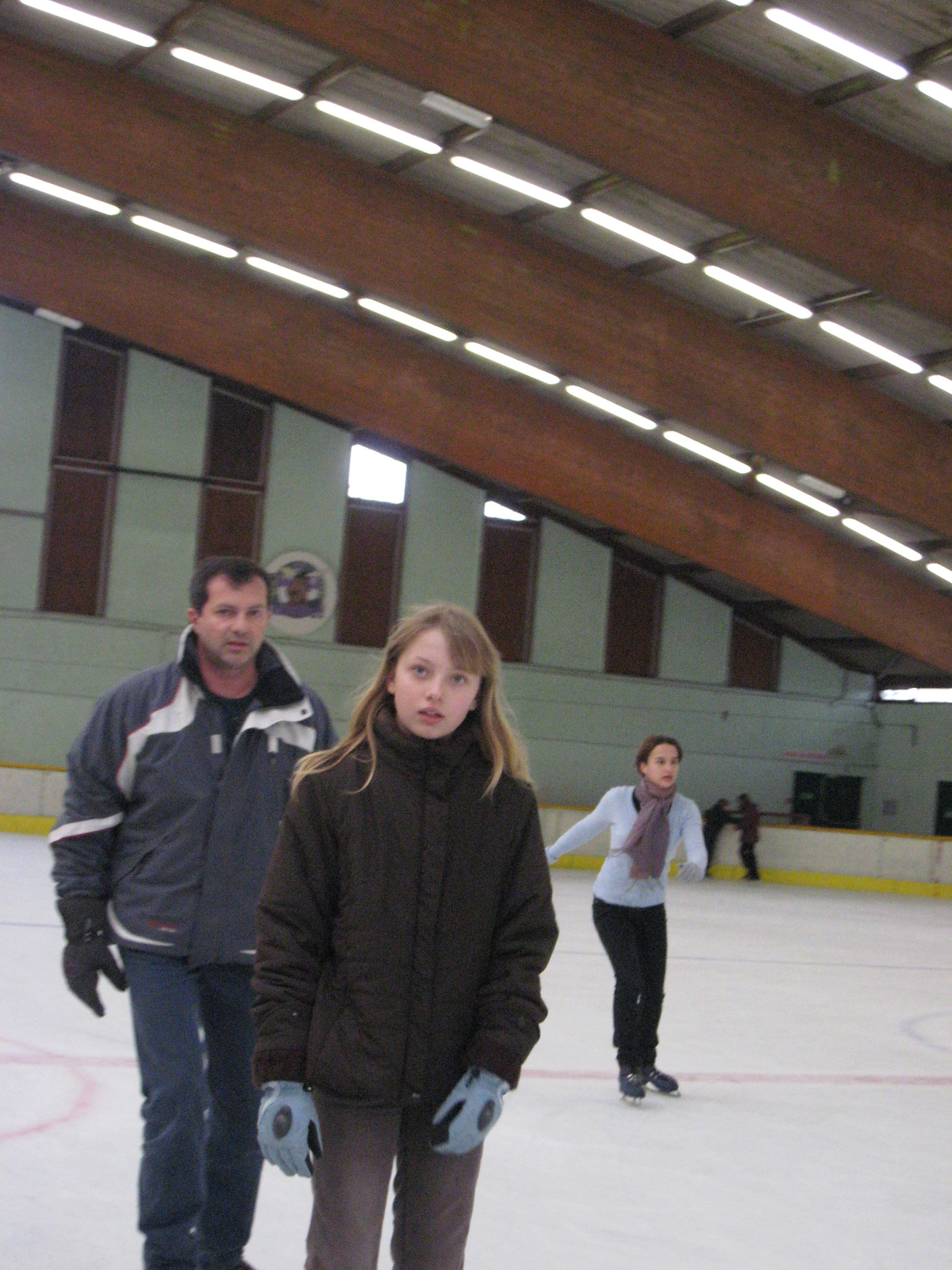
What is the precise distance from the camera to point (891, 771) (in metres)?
27.9

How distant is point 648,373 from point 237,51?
5573 millimetres

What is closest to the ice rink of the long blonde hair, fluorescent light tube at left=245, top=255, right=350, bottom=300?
the long blonde hair

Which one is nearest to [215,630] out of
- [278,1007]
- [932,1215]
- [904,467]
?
[278,1007]

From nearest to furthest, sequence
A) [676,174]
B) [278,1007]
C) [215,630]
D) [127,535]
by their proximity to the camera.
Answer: [278,1007] < [215,630] < [676,174] < [127,535]

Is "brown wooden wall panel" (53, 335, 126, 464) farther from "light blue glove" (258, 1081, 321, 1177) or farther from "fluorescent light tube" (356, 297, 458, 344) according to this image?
"light blue glove" (258, 1081, 321, 1177)

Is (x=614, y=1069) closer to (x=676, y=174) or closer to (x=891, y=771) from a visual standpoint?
(x=676, y=174)

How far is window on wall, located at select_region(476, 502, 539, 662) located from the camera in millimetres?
26125

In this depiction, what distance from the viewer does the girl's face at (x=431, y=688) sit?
8.76 feet

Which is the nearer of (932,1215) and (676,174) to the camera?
(932,1215)

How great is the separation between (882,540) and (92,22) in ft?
44.6

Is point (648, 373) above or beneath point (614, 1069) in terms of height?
above

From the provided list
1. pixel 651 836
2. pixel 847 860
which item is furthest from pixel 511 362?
pixel 651 836

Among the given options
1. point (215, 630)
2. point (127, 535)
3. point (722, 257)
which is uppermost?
point (722, 257)

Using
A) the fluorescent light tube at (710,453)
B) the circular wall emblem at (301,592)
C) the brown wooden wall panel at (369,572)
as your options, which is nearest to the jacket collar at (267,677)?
the fluorescent light tube at (710,453)
